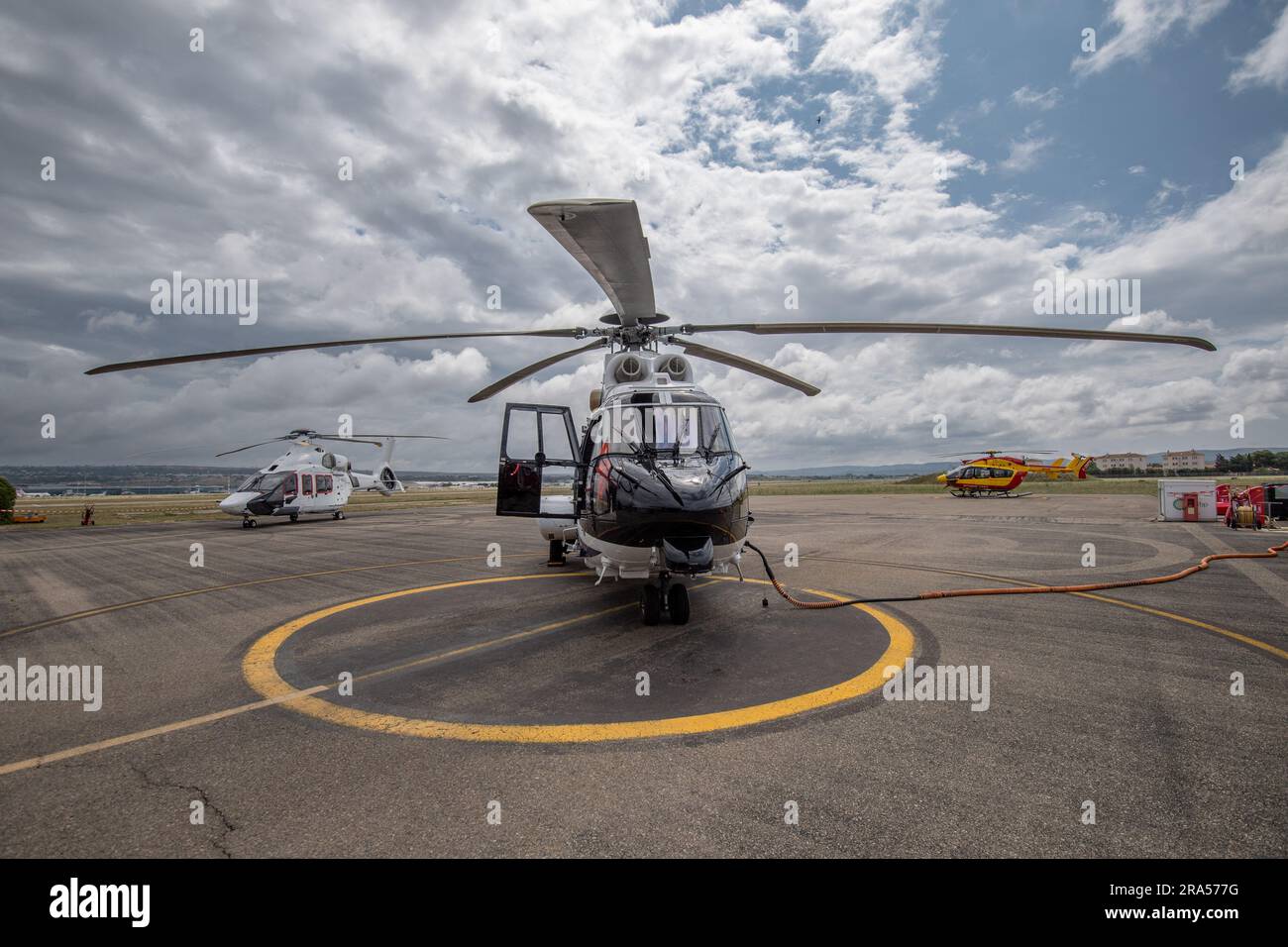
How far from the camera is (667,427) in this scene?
7527mm

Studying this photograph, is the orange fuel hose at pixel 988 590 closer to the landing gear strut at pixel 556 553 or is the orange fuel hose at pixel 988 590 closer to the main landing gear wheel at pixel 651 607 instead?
the main landing gear wheel at pixel 651 607

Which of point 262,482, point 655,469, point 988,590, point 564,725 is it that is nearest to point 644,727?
point 564,725

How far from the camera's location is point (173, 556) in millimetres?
14406

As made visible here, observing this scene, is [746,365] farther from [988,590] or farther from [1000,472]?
[1000,472]

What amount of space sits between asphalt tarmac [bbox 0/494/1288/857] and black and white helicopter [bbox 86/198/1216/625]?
40.4 inches

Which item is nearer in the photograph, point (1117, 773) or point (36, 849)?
point (36, 849)

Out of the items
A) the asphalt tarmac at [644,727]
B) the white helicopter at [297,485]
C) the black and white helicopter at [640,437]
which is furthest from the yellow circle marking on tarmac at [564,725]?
the white helicopter at [297,485]

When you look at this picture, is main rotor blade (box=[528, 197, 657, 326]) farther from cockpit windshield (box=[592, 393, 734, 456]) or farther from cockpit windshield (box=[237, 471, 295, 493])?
cockpit windshield (box=[237, 471, 295, 493])

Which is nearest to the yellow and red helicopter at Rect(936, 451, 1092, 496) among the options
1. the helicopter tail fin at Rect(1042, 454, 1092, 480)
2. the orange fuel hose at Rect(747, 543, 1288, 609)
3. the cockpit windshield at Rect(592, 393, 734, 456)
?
the helicopter tail fin at Rect(1042, 454, 1092, 480)

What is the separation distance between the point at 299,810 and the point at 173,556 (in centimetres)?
1531

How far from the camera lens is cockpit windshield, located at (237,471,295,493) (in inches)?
926
